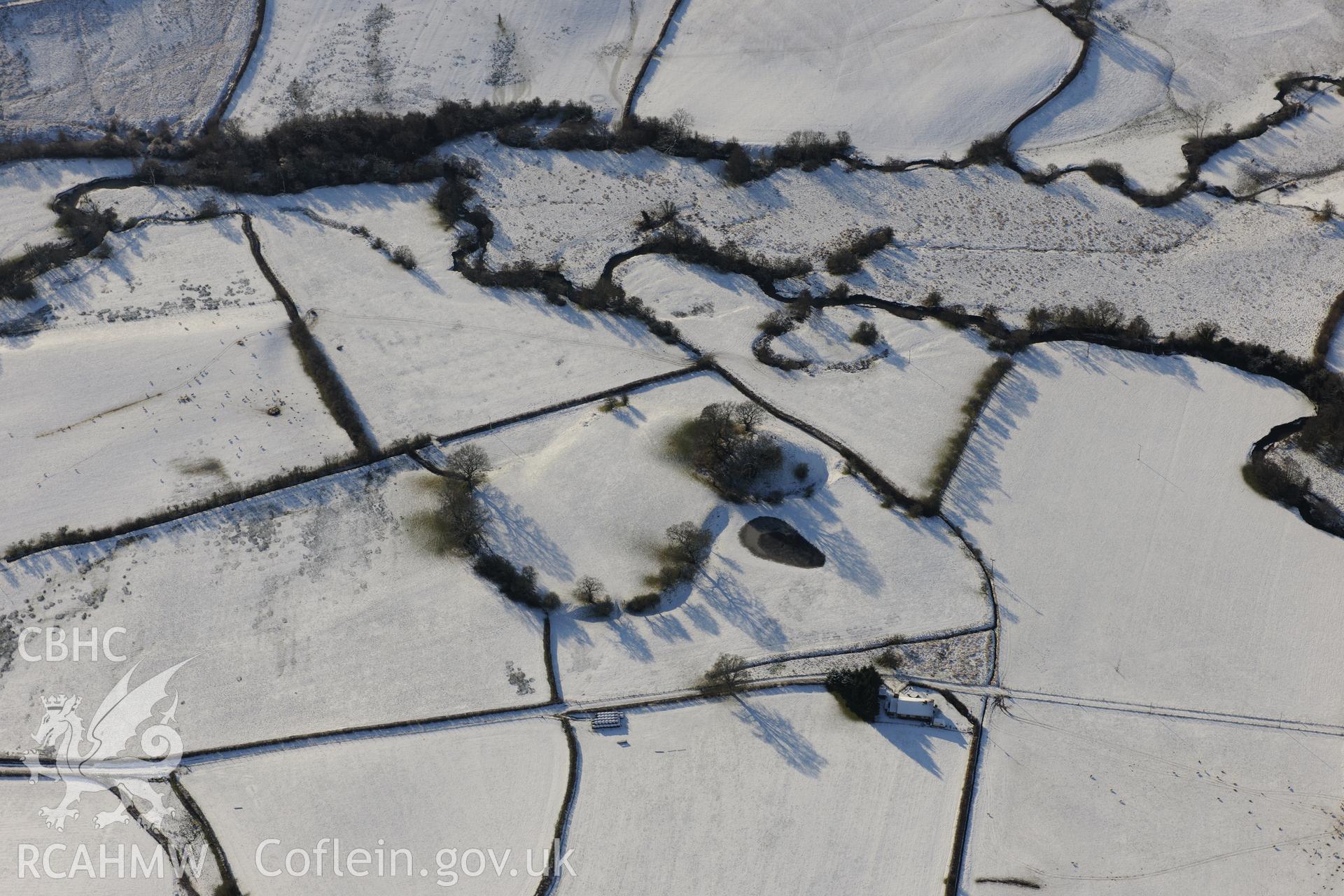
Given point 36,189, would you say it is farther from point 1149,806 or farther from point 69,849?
point 1149,806

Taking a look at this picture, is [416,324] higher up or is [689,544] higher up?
[416,324]

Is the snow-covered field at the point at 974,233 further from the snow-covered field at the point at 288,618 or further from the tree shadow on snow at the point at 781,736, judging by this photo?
the tree shadow on snow at the point at 781,736

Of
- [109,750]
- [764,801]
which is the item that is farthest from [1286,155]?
[109,750]

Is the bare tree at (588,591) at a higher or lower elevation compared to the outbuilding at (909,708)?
higher

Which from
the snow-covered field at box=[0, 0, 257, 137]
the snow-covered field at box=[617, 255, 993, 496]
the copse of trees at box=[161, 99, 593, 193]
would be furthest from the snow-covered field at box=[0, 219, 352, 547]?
the snow-covered field at box=[617, 255, 993, 496]

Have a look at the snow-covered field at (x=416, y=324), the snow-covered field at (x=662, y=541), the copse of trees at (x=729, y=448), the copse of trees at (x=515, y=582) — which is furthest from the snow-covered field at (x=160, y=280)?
the copse of trees at (x=729, y=448)

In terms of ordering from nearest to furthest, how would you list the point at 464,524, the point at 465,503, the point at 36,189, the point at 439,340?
the point at 464,524, the point at 465,503, the point at 439,340, the point at 36,189
